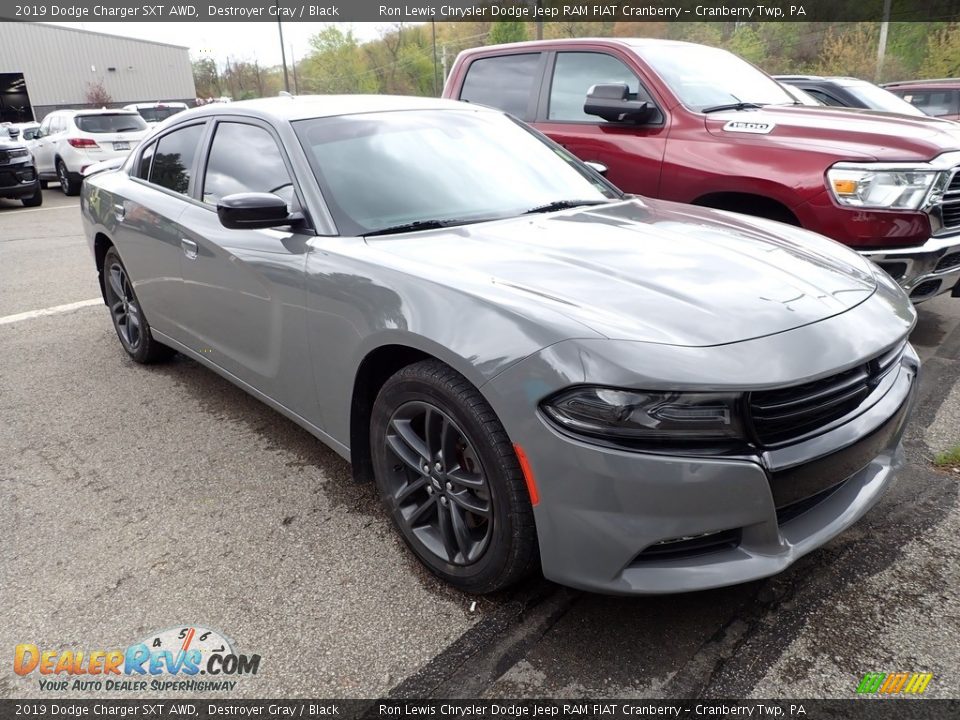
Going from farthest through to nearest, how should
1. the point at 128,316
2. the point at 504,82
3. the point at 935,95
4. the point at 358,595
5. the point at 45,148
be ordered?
the point at 45,148 → the point at 935,95 → the point at 504,82 → the point at 128,316 → the point at 358,595

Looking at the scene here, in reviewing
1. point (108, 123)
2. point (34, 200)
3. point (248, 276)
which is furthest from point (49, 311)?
point (108, 123)

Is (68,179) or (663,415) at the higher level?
(663,415)

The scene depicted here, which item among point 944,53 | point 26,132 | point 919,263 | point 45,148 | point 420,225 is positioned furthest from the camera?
point 944,53

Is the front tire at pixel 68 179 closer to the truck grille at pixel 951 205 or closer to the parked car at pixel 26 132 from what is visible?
the parked car at pixel 26 132

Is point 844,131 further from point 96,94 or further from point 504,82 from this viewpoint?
point 96,94

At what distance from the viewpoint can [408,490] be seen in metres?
2.43

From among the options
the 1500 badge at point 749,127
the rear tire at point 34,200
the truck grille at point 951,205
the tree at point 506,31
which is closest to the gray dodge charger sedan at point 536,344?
the 1500 badge at point 749,127

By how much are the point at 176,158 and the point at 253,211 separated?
154 cm

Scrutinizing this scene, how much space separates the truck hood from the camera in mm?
3908

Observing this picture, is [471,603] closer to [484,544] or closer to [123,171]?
[484,544]

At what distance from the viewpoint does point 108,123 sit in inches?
565

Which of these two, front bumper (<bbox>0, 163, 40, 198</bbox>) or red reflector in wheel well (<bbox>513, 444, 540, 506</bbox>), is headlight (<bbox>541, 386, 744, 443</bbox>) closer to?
red reflector in wheel well (<bbox>513, 444, 540, 506</bbox>)

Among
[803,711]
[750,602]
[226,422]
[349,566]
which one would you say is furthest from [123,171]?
[803,711]

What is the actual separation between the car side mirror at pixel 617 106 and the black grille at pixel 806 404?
2960 millimetres
